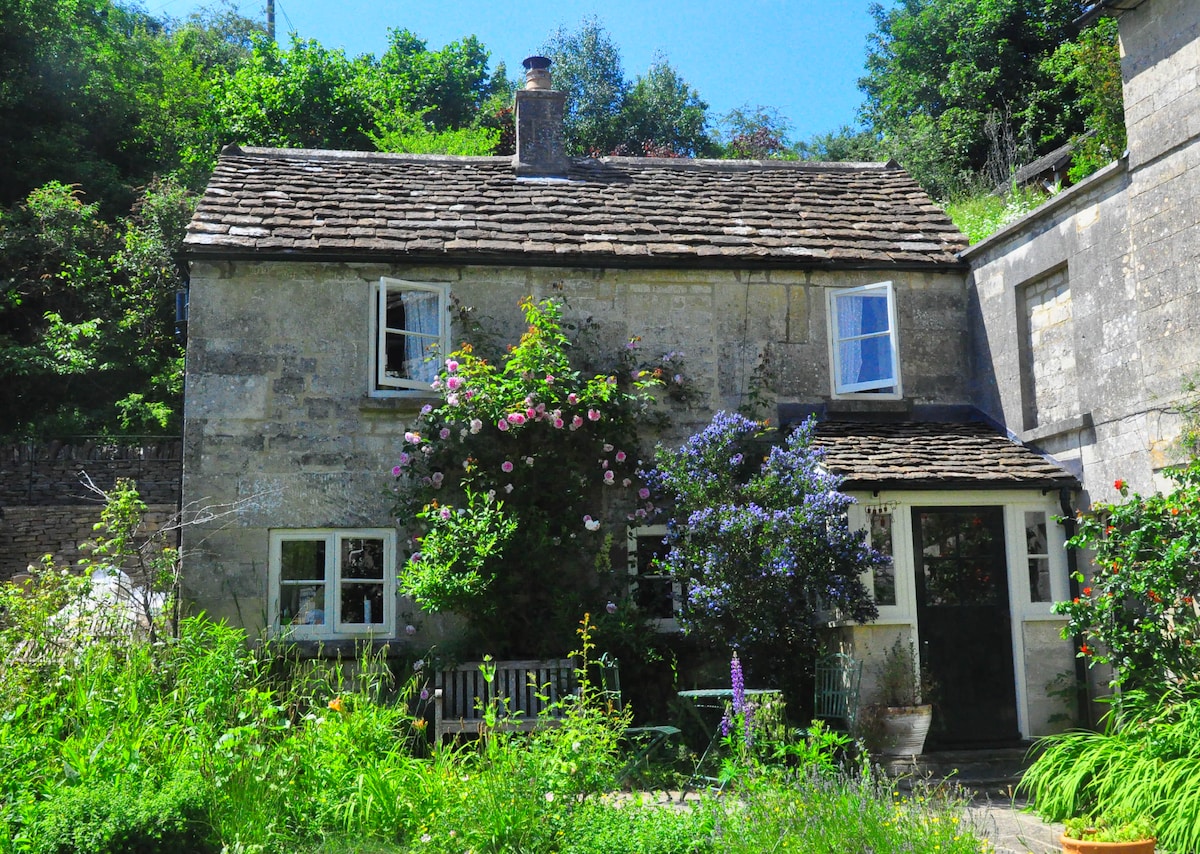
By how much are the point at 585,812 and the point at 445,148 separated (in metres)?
23.3

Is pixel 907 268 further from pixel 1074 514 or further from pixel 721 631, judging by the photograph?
pixel 721 631

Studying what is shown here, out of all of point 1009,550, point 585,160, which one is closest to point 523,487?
point 1009,550

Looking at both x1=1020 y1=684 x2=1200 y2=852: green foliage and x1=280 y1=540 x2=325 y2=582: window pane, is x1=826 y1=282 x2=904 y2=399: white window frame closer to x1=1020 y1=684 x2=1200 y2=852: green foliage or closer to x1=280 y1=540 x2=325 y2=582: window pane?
x1=1020 y1=684 x2=1200 y2=852: green foliage

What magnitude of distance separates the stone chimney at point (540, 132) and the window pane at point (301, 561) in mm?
5680

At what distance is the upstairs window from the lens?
12336 millimetres

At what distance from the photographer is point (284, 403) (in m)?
11.4

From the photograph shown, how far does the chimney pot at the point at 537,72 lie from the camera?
48.0 ft

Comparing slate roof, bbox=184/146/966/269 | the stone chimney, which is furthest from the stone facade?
the stone chimney

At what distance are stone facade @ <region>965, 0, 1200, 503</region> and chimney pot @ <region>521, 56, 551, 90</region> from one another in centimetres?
627

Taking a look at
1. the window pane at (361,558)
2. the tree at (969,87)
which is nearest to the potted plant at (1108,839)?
the window pane at (361,558)

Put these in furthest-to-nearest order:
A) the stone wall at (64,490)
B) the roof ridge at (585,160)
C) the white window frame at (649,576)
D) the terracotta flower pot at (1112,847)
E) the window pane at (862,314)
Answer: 1. the stone wall at (64,490)
2. the roof ridge at (585,160)
3. the window pane at (862,314)
4. the white window frame at (649,576)
5. the terracotta flower pot at (1112,847)

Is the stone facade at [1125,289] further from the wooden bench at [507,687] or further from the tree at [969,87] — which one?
the tree at [969,87]

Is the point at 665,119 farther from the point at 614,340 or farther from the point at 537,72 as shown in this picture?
the point at 614,340

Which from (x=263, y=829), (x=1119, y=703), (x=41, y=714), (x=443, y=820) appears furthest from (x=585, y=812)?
(x=1119, y=703)
